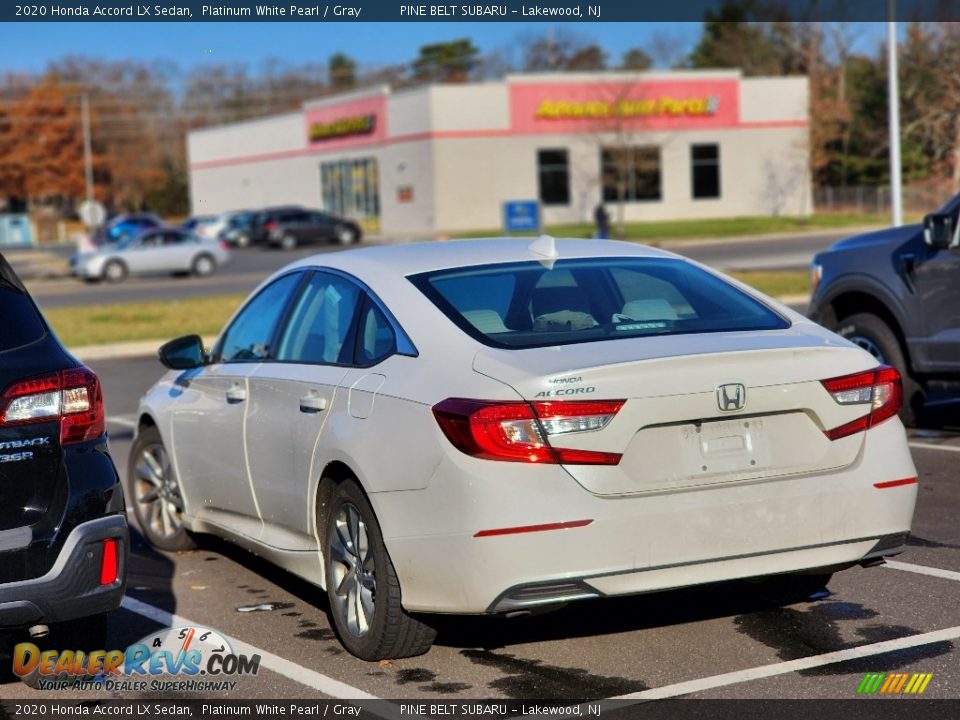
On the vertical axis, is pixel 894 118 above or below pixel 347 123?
below

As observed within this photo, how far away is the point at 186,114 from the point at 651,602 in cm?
10846

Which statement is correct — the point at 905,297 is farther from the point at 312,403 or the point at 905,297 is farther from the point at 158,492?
the point at 312,403

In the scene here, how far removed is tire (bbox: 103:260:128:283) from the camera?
42.6 meters

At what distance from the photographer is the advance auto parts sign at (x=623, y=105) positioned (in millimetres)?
61031

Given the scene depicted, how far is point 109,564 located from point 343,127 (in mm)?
64861

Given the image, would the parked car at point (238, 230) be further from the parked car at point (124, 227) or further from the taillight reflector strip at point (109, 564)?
the taillight reflector strip at point (109, 564)

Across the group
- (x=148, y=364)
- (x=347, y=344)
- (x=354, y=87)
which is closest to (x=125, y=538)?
(x=347, y=344)

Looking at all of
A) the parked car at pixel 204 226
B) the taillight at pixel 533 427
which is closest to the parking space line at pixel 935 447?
the taillight at pixel 533 427

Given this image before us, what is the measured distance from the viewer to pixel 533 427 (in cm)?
485

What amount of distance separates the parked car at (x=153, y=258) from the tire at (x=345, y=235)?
677 inches

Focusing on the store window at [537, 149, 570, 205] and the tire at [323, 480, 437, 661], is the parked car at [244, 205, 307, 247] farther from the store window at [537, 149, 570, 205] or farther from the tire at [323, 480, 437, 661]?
the tire at [323, 480, 437, 661]

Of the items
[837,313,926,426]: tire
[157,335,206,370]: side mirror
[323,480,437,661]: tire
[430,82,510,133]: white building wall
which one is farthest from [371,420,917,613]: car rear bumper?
[430,82,510,133]: white building wall

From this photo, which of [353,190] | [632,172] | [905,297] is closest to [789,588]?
[905,297]

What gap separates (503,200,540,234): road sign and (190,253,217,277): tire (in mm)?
9080
